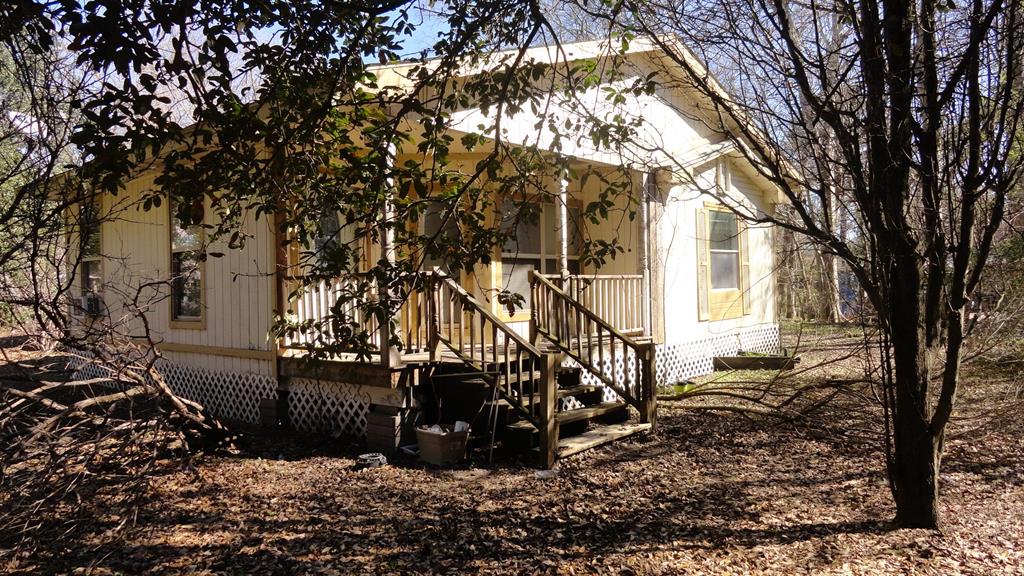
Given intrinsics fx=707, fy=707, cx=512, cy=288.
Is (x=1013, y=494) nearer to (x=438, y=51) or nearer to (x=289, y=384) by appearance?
(x=438, y=51)

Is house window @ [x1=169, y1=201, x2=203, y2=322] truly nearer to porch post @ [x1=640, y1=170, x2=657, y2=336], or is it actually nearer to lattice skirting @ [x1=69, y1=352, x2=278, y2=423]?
lattice skirting @ [x1=69, y1=352, x2=278, y2=423]

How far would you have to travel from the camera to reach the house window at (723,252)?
12938mm

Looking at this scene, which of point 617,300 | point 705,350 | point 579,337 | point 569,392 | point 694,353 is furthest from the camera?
point 705,350

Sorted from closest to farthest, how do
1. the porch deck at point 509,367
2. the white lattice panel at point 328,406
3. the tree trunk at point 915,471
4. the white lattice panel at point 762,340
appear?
the tree trunk at point 915,471 → the porch deck at point 509,367 → the white lattice panel at point 328,406 → the white lattice panel at point 762,340

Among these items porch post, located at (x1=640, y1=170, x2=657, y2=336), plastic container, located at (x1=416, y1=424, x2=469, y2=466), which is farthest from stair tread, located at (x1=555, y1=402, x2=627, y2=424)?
porch post, located at (x1=640, y1=170, x2=657, y2=336)

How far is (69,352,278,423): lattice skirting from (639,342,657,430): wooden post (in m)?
4.29

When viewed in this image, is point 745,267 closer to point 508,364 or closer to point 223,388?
point 508,364

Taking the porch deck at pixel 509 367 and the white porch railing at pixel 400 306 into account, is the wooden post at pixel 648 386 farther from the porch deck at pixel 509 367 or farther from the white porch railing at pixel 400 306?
A: the white porch railing at pixel 400 306

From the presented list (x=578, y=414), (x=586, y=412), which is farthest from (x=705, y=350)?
(x=578, y=414)

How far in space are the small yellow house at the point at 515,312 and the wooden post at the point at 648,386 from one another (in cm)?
2

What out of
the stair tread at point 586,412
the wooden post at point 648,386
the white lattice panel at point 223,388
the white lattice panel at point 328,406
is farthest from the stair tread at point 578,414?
the white lattice panel at point 223,388

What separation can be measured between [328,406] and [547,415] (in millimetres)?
2853

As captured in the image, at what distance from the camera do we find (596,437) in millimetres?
7203

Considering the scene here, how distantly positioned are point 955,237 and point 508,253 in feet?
21.0
